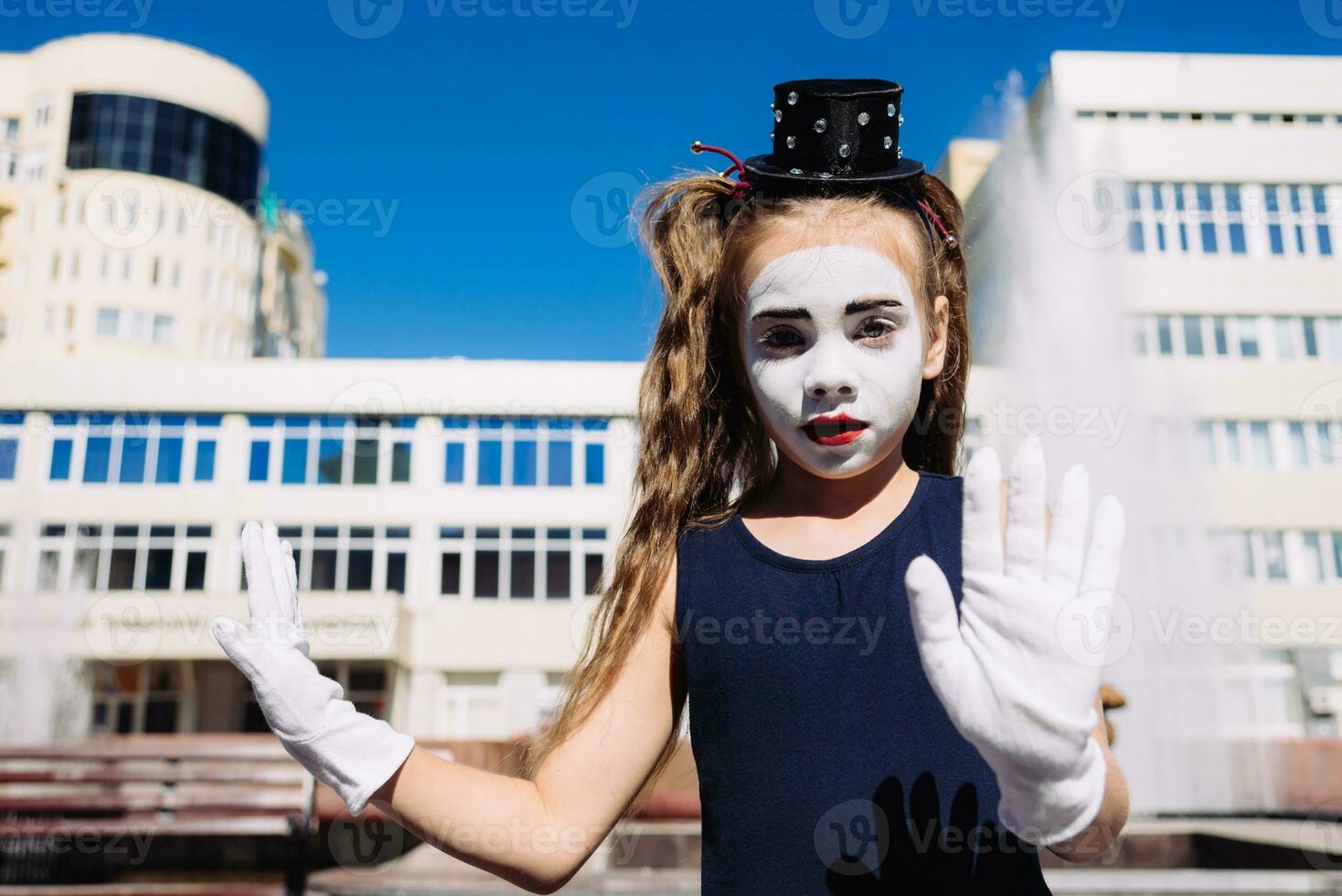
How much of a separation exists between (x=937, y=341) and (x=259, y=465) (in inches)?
1090

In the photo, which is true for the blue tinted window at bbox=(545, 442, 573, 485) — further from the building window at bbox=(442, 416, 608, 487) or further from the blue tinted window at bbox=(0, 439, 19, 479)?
the blue tinted window at bbox=(0, 439, 19, 479)

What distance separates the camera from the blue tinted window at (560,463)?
2739 centimetres

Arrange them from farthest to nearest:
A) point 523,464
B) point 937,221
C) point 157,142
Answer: point 157,142 < point 523,464 < point 937,221

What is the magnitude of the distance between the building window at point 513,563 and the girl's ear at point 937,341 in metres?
24.9

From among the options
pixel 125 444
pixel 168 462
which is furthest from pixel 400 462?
pixel 125 444

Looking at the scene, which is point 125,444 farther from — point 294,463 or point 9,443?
point 294,463

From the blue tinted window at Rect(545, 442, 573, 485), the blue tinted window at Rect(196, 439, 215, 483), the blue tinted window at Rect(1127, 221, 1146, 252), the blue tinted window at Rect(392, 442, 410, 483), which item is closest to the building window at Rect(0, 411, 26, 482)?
the blue tinted window at Rect(196, 439, 215, 483)

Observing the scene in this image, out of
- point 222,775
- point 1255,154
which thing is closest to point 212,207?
point 1255,154

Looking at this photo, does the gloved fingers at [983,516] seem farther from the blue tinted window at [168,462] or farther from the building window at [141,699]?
the blue tinted window at [168,462]

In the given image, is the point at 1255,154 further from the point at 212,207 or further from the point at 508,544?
the point at 212,207

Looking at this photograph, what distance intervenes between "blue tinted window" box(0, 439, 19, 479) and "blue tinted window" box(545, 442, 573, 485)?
12.6m

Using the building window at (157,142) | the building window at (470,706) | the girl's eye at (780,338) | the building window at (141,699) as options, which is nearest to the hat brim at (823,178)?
the girl's eye at (780,338)

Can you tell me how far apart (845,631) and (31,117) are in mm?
41814

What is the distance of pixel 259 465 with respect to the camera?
1081 inches
